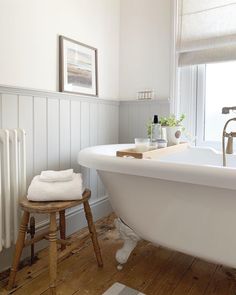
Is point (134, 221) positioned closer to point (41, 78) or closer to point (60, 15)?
point (41, 78)

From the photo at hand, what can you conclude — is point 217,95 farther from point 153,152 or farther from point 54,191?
point 54,191

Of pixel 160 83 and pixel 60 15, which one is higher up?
pixel 60 15

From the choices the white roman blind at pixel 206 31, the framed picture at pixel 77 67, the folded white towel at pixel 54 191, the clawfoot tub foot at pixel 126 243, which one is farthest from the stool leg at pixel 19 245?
the white roman blind at pixel 206 31

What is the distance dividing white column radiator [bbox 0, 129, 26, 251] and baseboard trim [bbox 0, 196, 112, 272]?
168 millimetres

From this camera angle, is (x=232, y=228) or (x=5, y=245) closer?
(x=232, y=228)

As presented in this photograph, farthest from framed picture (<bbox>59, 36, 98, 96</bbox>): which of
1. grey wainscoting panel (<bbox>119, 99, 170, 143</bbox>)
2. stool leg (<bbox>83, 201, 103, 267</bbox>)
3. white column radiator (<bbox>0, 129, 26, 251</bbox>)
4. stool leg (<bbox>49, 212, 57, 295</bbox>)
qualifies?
stool leg (<bbox>49, 212, 57, 295</bbox>)

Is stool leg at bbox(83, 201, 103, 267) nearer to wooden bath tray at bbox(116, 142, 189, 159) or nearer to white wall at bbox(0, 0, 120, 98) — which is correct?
wooden bath tray at bbox(116, 142, 189, 159)

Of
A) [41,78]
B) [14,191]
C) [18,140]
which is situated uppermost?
[41,78]

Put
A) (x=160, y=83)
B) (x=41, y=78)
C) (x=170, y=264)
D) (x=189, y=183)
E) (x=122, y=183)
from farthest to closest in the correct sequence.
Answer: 1. (x=160, y=83)
2. (x=41, y=78)
3. (x=170, y=264)
4. (x=122, y=183)
5. (x=189, y=183)

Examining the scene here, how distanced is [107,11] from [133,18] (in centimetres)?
25

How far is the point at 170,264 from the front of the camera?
162cm

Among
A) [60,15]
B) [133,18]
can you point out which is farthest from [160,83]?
[60,15]

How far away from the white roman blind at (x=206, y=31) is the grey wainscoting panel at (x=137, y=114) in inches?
15.4

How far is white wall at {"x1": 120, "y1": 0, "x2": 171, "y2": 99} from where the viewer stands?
2.23 m
